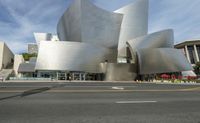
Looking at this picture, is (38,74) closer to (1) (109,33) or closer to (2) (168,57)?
(1) (109,33)

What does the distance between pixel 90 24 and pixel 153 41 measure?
17.3m

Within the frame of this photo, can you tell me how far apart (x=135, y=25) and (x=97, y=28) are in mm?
16560

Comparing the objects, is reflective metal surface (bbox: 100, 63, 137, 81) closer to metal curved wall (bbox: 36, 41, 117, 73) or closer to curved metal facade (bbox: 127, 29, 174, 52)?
metal curved wall (bbox: 36, 41, 117, 73)

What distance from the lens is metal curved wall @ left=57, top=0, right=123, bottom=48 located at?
56.9 meters

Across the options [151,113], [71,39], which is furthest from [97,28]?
[151,113]

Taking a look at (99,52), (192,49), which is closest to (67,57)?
(99,52)

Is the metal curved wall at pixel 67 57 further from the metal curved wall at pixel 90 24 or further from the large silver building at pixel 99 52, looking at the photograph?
the metal curved wall at pixel 90 24

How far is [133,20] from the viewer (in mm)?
70812

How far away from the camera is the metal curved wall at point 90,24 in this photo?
5691 centimetres

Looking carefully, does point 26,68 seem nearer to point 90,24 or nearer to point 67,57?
point 67,57

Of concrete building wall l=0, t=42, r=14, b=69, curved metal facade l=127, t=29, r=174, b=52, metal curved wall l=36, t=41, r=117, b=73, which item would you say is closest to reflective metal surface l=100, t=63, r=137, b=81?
metal curved wall l=36, t=41, r=117, b=73

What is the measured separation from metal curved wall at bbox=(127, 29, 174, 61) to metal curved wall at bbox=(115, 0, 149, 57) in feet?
44.9

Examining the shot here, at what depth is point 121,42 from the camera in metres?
71.0

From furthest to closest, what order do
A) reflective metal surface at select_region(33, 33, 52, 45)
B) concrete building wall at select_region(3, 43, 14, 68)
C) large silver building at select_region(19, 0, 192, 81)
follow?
reflective metal surface at select_region(33, 33, 52, 45) → concrete building wall at select_region(3, 43, 14, 68) → large silver building at select_region(19, 0, 192, 81)
